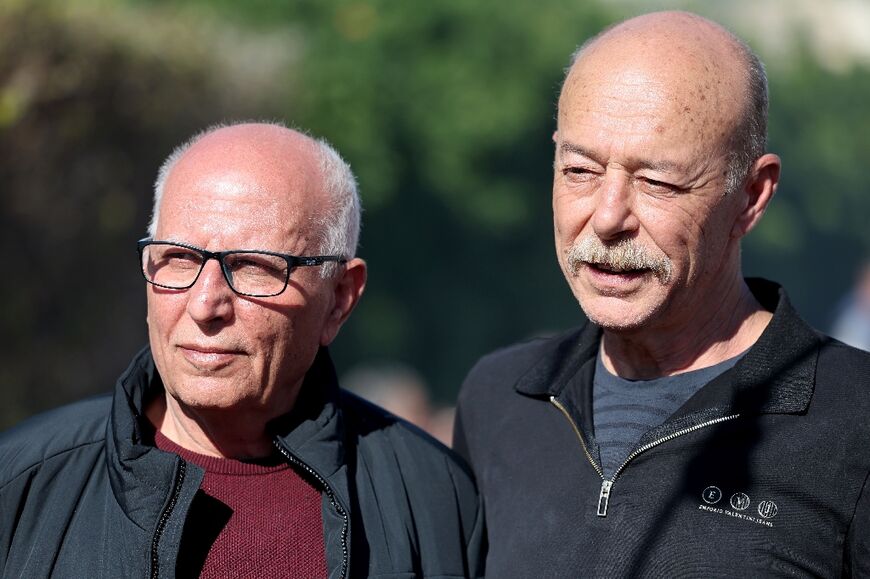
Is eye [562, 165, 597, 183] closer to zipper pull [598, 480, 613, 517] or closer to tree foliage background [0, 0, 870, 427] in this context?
tree foliage background [0, 0, 870, 427]

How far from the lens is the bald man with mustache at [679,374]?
2.79 metres

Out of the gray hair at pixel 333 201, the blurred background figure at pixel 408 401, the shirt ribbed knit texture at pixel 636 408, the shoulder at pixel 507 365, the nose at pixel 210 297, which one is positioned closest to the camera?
the nose at pixel 210 297

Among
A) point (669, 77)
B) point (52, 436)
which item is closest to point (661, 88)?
point (669, 77)

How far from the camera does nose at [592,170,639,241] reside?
9.68 ft

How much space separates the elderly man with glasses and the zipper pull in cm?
45

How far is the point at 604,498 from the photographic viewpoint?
2965 mm

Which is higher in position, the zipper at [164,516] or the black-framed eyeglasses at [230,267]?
the black-framed eyeglasses at [230,267]

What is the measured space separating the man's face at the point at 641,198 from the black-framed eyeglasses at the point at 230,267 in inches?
28.8

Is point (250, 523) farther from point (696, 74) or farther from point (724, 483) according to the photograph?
point (696, 74)

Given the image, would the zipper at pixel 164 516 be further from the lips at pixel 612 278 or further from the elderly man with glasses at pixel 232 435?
the lips at pixel 612 278

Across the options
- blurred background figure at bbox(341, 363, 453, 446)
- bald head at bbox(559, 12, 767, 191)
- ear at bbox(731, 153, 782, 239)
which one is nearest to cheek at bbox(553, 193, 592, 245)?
bald head at bbox(559, 12, 767, 191)

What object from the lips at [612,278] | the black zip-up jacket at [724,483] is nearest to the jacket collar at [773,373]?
the black zip-up jacket at [724,483]

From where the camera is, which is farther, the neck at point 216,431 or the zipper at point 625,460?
the neck at point 216,431

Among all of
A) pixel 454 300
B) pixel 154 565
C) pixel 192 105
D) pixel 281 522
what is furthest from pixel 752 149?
pixel 454 300
